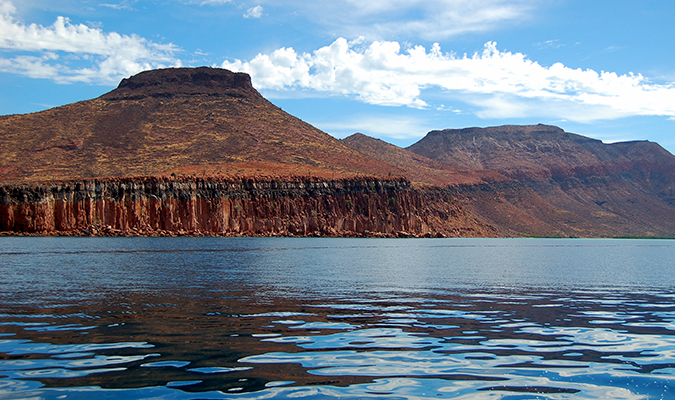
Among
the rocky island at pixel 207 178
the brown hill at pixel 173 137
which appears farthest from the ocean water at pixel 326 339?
the brown hill at pixel 173 137

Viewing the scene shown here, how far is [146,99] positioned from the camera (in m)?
159

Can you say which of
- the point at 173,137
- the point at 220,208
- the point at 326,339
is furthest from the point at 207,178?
the point at 326,339

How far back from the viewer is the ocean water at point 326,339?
1023cm

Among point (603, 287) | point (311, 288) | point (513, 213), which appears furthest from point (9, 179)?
point (513, 213)

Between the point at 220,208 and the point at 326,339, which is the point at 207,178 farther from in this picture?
the point at 326,339

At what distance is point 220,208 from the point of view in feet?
337

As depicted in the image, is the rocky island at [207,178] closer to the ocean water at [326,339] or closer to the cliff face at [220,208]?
the cliff face at [220,208]

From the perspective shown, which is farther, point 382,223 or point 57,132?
point 57,132

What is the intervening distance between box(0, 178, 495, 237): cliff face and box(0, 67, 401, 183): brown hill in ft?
23.8

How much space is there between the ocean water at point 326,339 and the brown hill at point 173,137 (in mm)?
90133

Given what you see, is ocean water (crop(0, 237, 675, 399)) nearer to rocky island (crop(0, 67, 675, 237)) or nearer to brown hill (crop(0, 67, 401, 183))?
rocky island (crop(0, 67, 675, 237))

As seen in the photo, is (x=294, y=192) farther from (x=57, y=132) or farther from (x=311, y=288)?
(x=311, y=288)

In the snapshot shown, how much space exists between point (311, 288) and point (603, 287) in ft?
54.8

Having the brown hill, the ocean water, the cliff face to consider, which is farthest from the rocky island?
the ocean water
